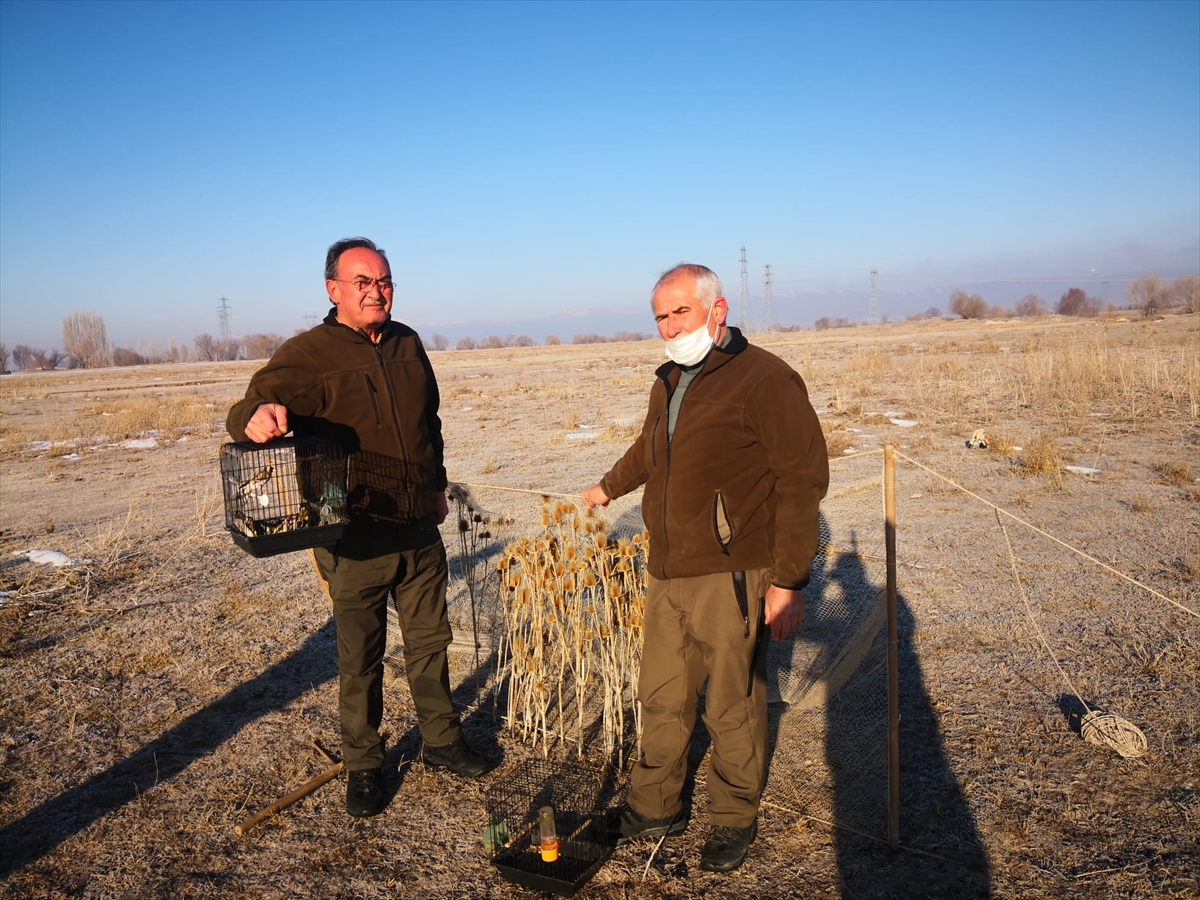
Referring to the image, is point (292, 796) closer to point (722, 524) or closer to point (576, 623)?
point (576, 623)

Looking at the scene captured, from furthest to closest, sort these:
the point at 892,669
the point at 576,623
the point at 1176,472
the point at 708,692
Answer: the point at 1176,472 → the point at 576,623 → the point at 892,669 → the point at 708,692

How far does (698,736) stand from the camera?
13.2ft

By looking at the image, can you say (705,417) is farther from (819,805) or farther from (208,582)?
(208,582)

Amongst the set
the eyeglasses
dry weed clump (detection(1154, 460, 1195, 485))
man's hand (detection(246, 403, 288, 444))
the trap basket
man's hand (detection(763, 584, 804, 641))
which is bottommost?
the trap basket

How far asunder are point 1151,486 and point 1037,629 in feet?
15.9

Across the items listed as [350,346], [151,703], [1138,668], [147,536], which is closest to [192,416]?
[147,536]

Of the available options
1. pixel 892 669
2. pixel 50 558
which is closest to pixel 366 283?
pixel 892 669

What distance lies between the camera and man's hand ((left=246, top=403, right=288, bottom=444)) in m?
2.84

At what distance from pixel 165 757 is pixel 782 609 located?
3.11 metres

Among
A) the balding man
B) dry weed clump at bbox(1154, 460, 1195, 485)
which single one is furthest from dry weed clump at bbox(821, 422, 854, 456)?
the balding man

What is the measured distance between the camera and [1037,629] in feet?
15.7

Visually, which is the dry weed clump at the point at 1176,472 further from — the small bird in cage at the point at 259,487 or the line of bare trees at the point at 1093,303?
the line of bare trees at the point at 1093,303

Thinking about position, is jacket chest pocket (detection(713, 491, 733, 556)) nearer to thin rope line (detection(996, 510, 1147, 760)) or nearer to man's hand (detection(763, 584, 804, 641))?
man's hand (detection(763, 584, 804, 641))

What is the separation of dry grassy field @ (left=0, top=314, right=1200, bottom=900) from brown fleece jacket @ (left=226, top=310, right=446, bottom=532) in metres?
1.07
